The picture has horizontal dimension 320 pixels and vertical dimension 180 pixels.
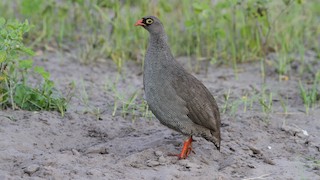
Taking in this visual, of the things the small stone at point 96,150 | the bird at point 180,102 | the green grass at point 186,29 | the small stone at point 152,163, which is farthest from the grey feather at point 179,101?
the green grass at point 186,29

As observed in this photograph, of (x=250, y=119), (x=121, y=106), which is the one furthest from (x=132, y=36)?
(x=250, y=119)

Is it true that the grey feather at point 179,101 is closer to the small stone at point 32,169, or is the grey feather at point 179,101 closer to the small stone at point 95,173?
the small stone at point 95,173

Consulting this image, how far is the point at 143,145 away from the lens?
18.4 feet

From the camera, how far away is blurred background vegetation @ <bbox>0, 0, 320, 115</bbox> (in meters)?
8.12

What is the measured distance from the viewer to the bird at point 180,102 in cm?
536

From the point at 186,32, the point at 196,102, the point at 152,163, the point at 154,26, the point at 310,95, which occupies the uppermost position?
the point at 154,26

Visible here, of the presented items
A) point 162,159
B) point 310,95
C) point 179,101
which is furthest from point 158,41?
point 310,95

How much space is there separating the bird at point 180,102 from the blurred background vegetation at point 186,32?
2.30 metres

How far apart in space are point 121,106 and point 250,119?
1.25 metres

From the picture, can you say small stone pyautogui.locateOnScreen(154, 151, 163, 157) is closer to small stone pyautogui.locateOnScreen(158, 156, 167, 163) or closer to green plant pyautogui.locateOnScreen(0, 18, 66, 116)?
small stone pyautogui.locateOnScreen(158, 156, 167, 163)

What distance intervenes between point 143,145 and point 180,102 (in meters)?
0.52

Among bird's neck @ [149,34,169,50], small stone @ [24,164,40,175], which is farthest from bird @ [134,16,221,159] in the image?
small stone @ [24,164,40,175]

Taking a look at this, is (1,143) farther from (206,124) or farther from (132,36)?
(132,36)

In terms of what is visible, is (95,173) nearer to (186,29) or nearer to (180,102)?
(180,102)
